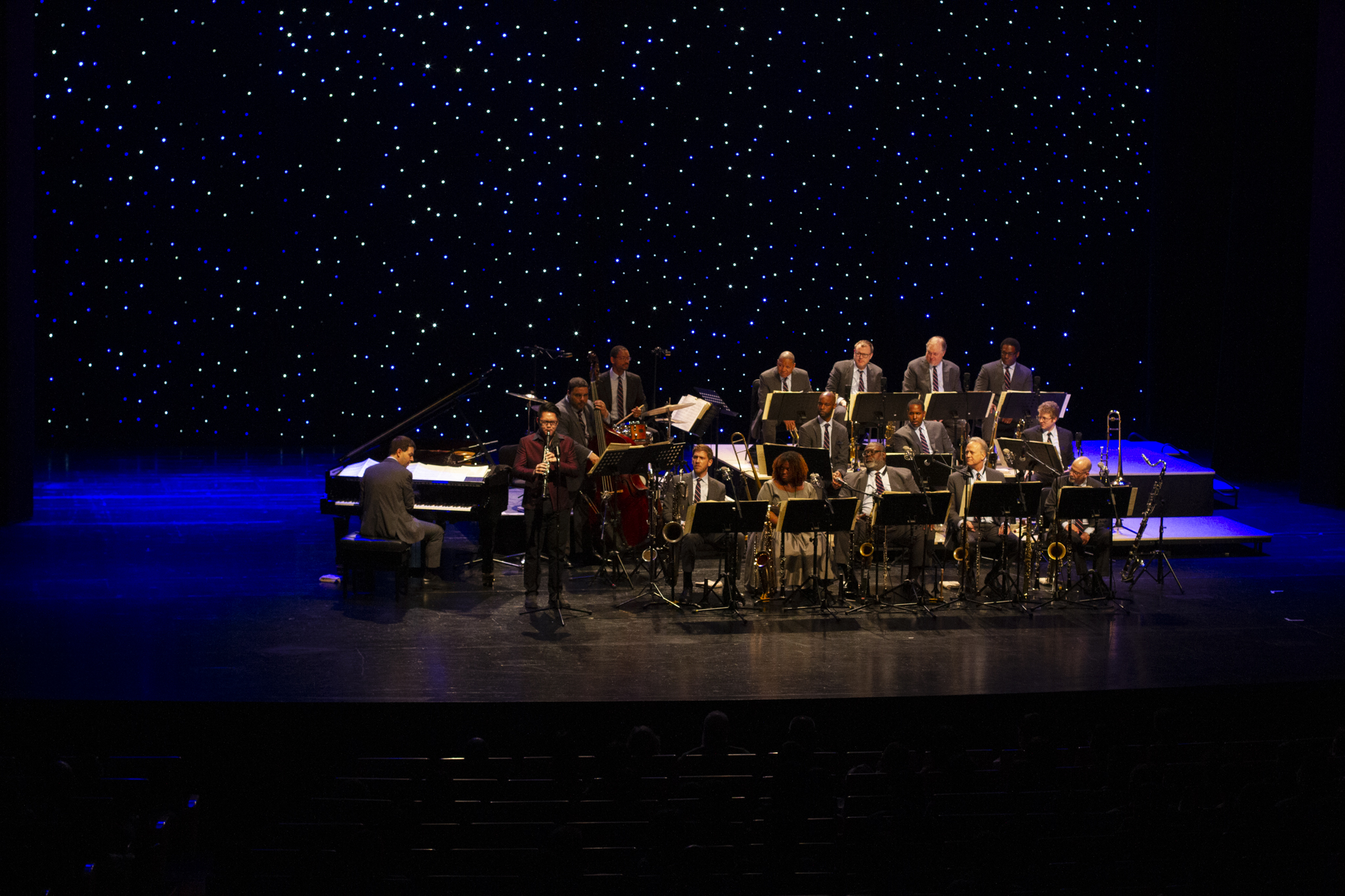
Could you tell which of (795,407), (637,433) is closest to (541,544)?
(637,433)

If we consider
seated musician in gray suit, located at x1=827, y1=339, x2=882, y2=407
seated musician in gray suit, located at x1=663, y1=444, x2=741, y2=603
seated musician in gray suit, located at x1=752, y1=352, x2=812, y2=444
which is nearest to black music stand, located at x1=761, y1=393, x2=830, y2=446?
seated musician in gray suit, located at x1=752, y1=352, x2=812, y2=444

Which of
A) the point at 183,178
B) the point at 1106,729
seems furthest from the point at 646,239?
the point at 1106,729

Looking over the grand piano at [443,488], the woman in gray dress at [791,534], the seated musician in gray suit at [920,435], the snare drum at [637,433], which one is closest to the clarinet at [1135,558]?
the seated musician in gray suit at [920,435]

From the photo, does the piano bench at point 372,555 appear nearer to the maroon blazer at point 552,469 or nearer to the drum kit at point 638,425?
the maroon blazer at point 552,469

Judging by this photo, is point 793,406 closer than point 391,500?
No

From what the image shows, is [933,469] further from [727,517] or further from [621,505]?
[621,505]

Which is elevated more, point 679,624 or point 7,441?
point 7,441

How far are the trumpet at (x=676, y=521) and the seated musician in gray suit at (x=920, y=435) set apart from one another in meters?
2.16

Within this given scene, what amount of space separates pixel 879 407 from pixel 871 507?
135 centimetres

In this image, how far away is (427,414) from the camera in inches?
397

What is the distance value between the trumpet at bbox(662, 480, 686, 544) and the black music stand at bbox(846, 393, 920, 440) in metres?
1.88

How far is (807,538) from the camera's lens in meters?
9.04

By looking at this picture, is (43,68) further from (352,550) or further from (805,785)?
(805,785)

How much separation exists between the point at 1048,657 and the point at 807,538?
2138 mm
